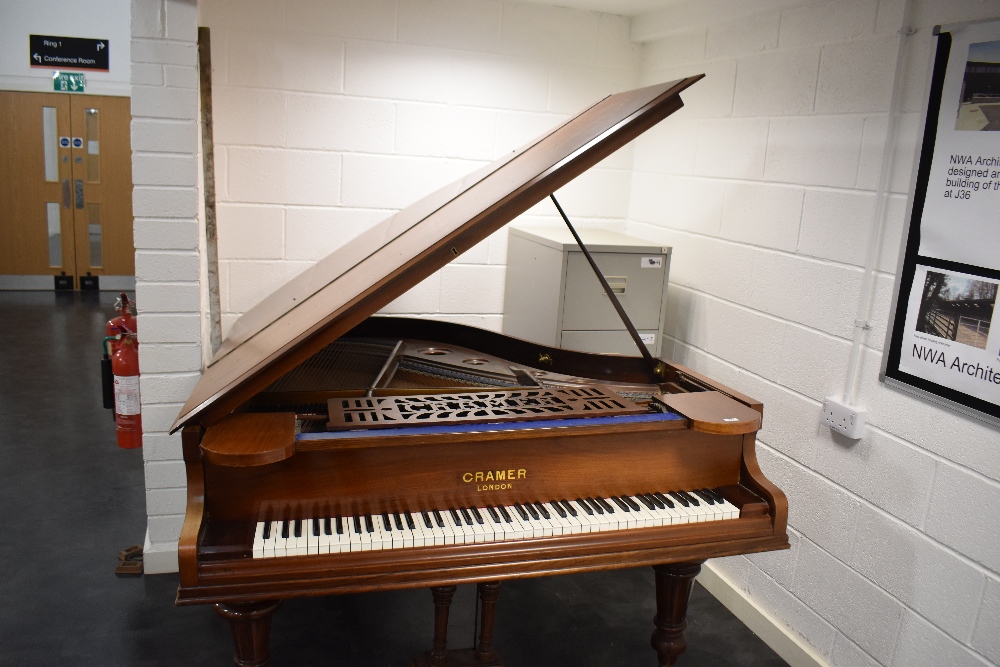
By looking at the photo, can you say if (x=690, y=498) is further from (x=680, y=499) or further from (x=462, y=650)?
(x=462, y=650)

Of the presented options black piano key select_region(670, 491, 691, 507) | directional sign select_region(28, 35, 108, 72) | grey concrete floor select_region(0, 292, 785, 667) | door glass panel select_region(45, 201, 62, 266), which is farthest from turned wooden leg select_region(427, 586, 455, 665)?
directional sign select_region(28, 35, 108, 72)

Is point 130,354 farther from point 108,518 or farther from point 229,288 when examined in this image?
point 108,518

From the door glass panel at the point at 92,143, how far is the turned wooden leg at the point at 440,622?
694cm

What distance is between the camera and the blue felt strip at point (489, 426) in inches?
66.0

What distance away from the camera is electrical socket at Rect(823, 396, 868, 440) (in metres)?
2.27

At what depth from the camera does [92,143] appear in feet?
24.4

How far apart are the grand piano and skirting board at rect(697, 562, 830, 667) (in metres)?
0.62

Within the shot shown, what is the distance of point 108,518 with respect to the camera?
325 centimetres

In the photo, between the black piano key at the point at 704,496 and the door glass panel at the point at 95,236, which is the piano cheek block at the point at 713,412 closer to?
the black piano key at the point at 704,496

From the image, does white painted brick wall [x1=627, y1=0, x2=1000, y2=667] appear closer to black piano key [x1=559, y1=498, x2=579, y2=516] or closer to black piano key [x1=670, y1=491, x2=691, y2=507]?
black piano key [x1=670, y1=491, x2=691, y2=507]

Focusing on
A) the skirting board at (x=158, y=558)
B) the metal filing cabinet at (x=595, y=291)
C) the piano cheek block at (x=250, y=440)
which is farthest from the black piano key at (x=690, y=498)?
the skirting board at (x=158, y=558)

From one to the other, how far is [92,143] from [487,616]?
7099 mm

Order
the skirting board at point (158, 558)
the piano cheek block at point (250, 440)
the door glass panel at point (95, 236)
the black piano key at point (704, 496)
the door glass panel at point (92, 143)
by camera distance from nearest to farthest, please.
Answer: the piano cheek block at point (250, 440) → the black piano key at point (704, 496) → the skirting board at point (158, 558) → the door glass panel at point (92, 143) → the door glass panel at point (95, 236)

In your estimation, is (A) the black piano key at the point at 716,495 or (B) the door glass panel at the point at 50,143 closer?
(A) the black piano key at the point at 716,495
